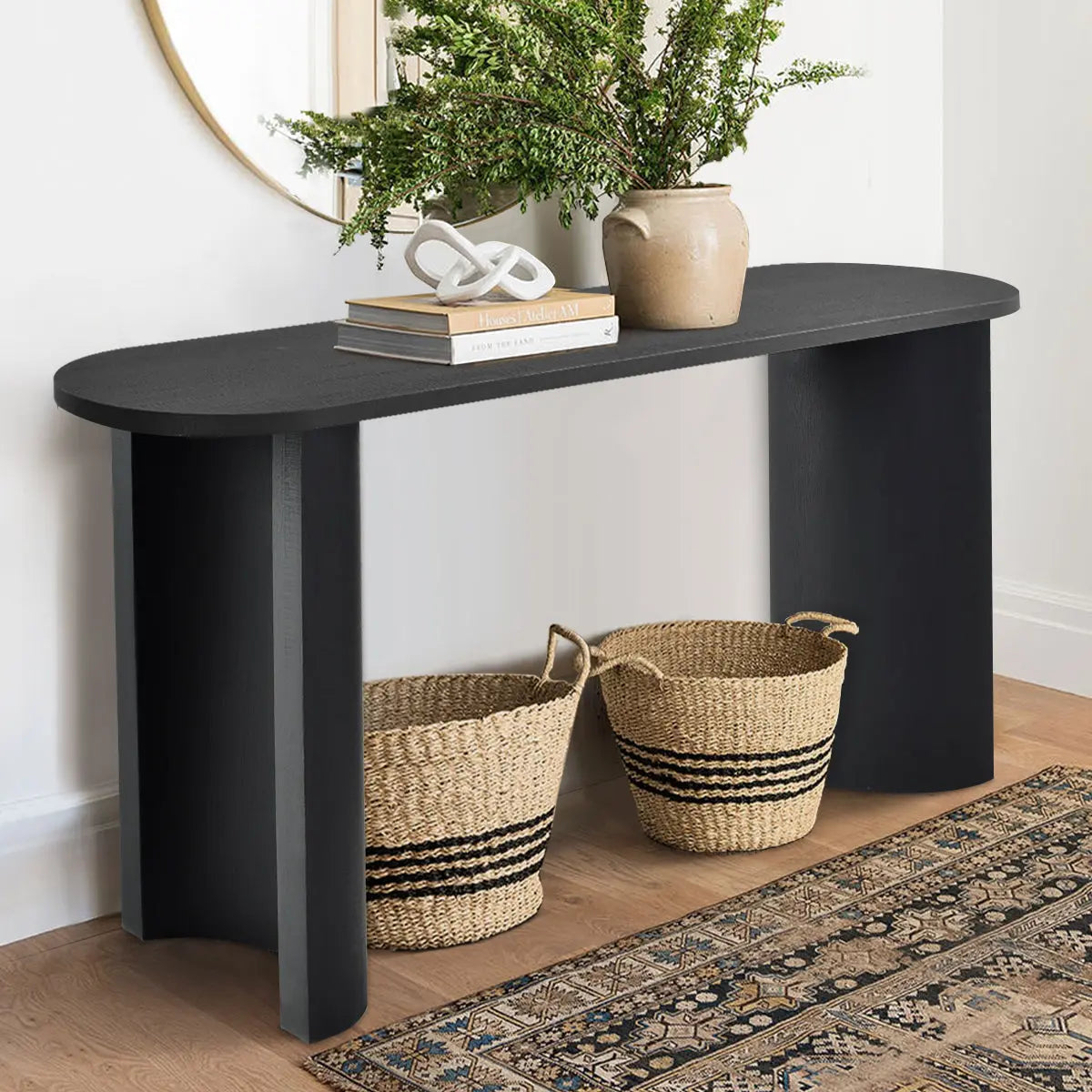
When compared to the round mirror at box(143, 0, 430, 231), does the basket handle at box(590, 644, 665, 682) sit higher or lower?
lower

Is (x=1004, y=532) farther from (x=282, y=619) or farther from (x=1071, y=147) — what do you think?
(x=282, y=619)

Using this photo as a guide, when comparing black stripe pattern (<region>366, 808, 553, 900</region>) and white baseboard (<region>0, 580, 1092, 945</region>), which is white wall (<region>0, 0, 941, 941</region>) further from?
black stripe pattern (<region>366, 808, 553, 900</region>)

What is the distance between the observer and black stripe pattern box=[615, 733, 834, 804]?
239cm

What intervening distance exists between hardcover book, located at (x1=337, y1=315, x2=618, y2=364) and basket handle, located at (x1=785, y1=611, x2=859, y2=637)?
74cm

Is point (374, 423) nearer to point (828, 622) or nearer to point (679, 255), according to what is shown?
point (679, 255)

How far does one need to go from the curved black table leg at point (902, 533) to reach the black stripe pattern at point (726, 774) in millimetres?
251

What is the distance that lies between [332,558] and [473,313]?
323mm

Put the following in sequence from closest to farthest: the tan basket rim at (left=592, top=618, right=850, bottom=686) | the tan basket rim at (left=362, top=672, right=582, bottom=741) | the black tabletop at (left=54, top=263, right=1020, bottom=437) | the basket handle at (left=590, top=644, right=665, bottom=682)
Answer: the black tabletop at (left=54, top=263, right=1020, bottom=437), the tan basket rim at (left=362, top=672, right=582, bottom=741), the basket handle at (left=590, top=644, right=665, bottom=682), the tan basket rim at (left=592, top=618, right=850, bottom=686)

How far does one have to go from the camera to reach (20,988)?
2039mm

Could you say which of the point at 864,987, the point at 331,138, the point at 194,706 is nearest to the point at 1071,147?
the point at 331,138

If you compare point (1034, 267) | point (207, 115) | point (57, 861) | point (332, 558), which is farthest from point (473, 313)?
point (1034, 267)

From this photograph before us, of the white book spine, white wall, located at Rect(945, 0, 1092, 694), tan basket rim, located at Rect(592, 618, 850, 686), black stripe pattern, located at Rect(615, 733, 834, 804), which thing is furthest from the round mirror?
white wall, located at Rect(945, 0, 1092, 694)

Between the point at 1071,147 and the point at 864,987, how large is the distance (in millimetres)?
1769

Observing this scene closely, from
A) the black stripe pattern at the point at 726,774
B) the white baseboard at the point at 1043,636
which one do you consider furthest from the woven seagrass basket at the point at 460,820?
the white baseboard at the point at 1043,636
